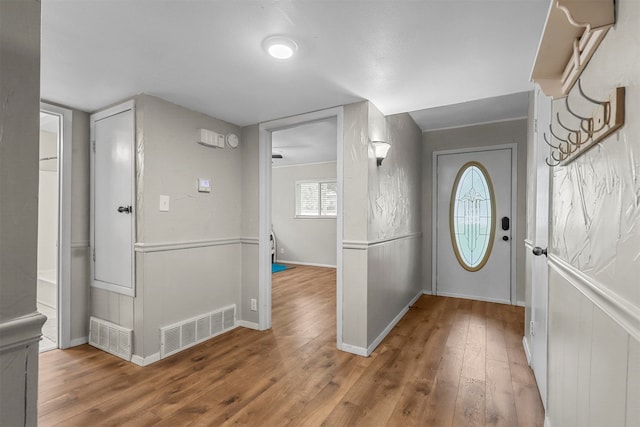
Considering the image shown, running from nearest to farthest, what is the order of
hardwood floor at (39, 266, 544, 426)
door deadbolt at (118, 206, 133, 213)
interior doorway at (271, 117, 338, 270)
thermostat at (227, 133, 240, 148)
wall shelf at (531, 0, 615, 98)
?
wall shelf at (531, 0, 615, 98)
hardwood floor at (39, 266, 544, 426)
door deadbolt at (118, 206, 133, 213)
thermostat at (227, 133, 240, 148)
interior doorway at (271, 117, 338, 270)

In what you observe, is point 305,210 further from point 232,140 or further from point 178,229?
point 178,229

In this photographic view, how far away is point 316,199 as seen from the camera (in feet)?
22.4

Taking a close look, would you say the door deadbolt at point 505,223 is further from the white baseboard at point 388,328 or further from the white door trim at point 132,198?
the white door trim at point 132,198

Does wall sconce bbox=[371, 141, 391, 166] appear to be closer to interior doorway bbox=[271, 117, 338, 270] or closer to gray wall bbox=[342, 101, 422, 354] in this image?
gray wall bbox=[342, 101, 422, 354]

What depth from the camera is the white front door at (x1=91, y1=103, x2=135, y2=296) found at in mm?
2486

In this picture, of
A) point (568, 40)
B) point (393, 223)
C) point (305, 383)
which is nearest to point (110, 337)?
point (305, 383)

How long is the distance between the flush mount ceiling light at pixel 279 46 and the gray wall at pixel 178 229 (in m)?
1.29

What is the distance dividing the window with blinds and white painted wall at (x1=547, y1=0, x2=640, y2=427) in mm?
5341

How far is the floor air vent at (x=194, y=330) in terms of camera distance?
8.29ft

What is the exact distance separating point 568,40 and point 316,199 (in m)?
5.87

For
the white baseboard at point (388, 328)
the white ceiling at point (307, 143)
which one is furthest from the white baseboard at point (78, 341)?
the white ceiling at point (307, 143)

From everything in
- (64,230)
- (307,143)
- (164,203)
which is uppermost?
(307,143)

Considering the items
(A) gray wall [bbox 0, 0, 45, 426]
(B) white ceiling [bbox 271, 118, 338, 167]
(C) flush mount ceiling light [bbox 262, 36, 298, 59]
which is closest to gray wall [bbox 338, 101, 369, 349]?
(B) white ceiling [bbox 271, 118, 338, 167]

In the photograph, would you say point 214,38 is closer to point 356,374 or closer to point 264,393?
point 264,393
